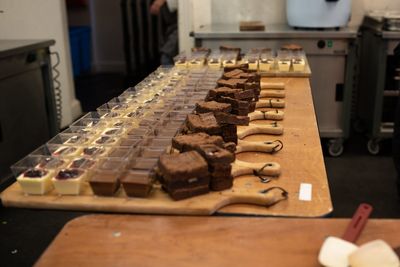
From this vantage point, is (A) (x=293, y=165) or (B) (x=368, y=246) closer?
(B) (x=368, y=246)

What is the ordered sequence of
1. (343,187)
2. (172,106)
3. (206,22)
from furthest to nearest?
(206,22)
(343,187)
(172,106)

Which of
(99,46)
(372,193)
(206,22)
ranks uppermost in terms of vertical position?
(206,22)

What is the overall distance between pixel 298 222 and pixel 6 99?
6.84 ft

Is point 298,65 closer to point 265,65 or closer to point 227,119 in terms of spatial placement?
point 265,65

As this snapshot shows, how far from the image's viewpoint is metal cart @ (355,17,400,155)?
305 centimetres

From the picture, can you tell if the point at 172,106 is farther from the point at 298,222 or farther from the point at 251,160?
the point at 298,222

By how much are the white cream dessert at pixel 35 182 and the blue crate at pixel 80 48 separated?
15.5 feet

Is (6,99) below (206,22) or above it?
below

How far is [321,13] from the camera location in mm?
2957

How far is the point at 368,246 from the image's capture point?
0.86 metres

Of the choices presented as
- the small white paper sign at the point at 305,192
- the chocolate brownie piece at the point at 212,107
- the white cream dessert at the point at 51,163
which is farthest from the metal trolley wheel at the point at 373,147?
the white cream dessert at the point at 51,163

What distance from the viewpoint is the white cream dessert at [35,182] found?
1150 millimetres

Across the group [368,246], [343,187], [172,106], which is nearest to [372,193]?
[343,187]

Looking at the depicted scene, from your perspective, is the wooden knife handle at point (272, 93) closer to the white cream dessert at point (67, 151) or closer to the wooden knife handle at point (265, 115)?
the wooden knife handle at point (265, 115)
